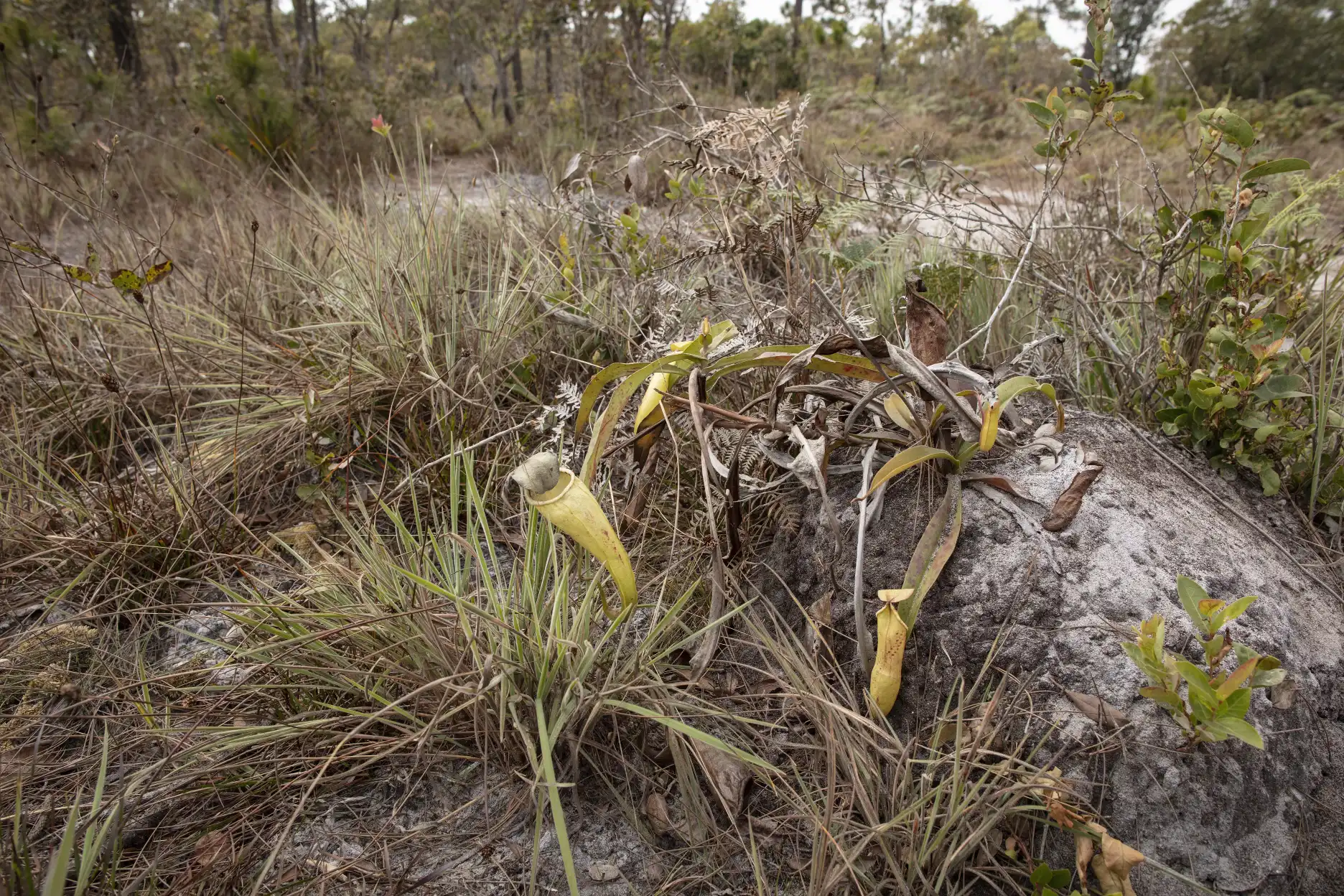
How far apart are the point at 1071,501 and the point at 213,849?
1558 millimetres

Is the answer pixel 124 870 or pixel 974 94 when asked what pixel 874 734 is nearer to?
pixel 124 870

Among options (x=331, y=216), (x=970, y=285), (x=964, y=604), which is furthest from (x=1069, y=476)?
(x=331, y=216)

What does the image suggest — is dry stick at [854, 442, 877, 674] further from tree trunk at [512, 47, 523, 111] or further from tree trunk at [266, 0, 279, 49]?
tree trunk at [512, 47, 523, 111]

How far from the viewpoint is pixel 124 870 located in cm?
116

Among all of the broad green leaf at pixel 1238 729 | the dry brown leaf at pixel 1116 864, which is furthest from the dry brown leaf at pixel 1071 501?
the dry brown leaf at pixel 1116 864

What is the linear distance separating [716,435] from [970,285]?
4.21 ft

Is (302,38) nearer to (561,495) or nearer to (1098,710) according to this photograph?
(561,495)

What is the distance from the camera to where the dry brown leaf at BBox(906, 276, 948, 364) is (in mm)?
1463

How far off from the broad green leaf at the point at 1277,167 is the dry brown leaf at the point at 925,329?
0.72 meters

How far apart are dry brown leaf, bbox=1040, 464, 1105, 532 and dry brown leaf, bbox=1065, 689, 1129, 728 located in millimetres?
291

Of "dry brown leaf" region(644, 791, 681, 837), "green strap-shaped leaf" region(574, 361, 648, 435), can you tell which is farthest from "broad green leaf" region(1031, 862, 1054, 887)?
"green strap-shaped leaf" region(574, 361, 648, 435)

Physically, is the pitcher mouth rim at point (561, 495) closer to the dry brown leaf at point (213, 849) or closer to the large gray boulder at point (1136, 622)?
the large gray boulder at point (1136, 622)

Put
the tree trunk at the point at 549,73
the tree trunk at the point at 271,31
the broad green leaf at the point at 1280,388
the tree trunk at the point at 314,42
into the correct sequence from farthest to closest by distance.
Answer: the tree trunk at the point at 549,73, the tree trunk at the point at 271,31, the tree trunk at the point at 314,42, the broad green leaf at the point at 1280,388

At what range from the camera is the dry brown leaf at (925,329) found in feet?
4.80
